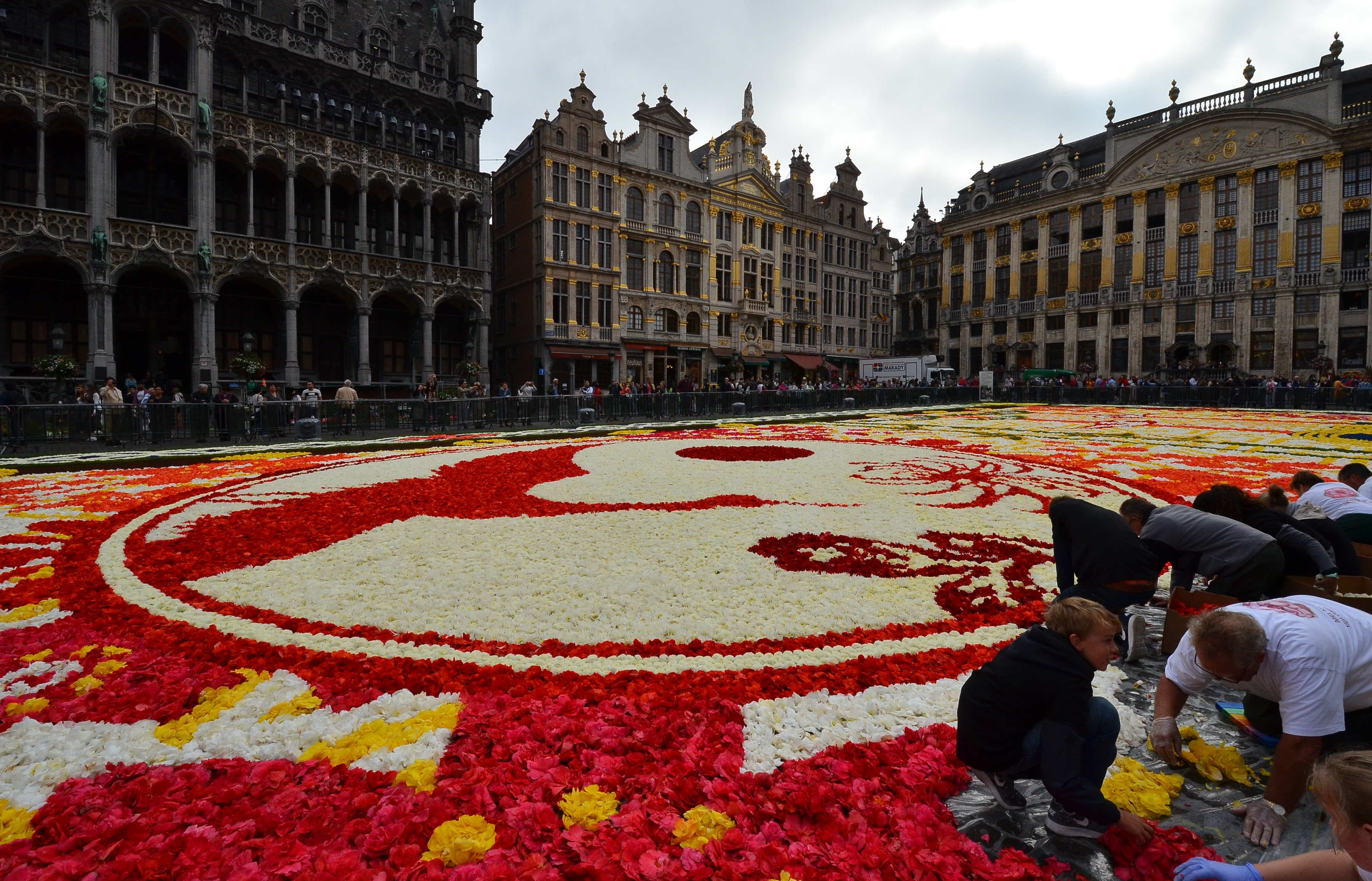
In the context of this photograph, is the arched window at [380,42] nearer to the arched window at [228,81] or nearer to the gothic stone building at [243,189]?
the gothic stone building at [243,189]

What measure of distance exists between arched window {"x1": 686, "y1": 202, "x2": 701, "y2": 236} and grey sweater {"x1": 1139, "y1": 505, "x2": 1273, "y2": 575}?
4151cm

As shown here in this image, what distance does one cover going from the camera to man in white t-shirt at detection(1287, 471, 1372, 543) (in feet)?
17.4

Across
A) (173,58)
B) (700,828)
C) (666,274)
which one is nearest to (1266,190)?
(666,274)

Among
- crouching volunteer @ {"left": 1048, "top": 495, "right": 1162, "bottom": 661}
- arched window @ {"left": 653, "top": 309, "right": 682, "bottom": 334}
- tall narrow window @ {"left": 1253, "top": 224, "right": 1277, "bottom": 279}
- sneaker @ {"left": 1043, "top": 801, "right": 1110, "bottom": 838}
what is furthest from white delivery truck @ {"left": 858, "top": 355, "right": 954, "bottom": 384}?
sneaker @ {"left": 1043, "top": 801, "right": 1110, "bottom": 838}

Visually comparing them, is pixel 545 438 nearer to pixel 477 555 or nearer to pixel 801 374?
pixel 477 555

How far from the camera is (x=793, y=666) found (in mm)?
4047

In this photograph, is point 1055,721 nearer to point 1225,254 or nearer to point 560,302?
point 560,302

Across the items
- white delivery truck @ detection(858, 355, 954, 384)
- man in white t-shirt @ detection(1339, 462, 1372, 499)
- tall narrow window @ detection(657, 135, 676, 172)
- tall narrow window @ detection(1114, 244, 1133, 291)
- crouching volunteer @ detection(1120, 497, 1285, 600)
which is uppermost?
tall narrow window @ detection(657, 135, 676, 172)

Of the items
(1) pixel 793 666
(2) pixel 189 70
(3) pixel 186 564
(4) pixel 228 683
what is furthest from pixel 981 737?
(2) pixel 189 70

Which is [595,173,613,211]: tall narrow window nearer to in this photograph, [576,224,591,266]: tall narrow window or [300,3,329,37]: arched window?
[576,224,591,266]: tall narrow window

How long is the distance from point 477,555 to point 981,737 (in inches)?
193

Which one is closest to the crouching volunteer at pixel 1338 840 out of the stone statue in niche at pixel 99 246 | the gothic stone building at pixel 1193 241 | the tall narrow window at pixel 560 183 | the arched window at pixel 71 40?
the stone statue in niche at pixel 99 246

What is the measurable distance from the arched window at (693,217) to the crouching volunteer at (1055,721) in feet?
142

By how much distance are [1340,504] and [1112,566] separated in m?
2.96
